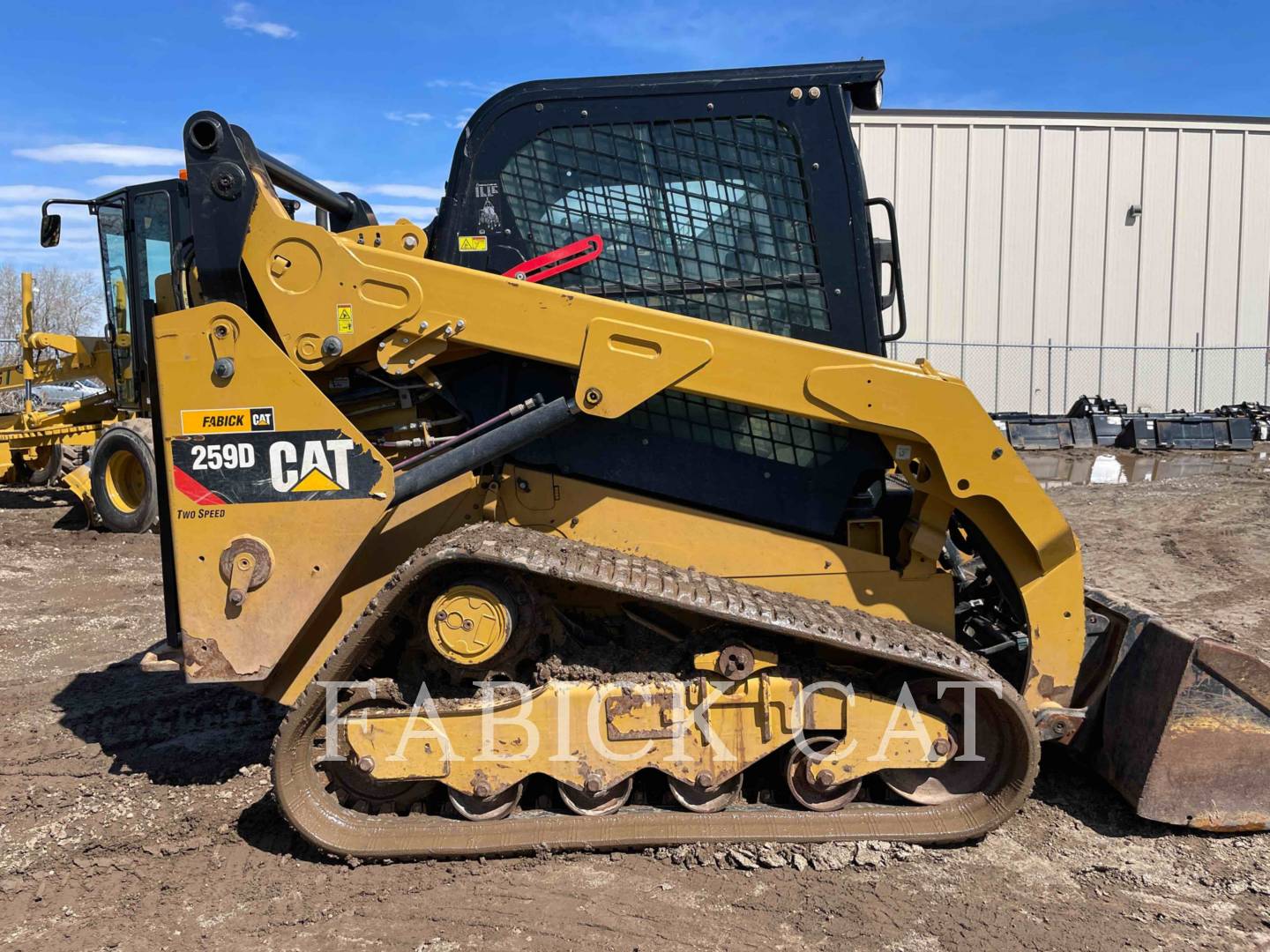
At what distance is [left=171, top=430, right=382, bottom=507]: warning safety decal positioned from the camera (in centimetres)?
341

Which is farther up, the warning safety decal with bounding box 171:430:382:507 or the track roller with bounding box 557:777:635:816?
the warning safety decal with bounding box 171:430:382:507

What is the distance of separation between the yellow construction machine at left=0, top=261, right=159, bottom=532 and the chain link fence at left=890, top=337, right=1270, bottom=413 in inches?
528

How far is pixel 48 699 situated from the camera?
5.34m

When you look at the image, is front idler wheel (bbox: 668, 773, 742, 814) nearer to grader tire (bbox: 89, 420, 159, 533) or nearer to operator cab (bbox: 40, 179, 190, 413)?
operator cab (bbox: 40, 179, 190, 413)

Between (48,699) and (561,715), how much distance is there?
358cm

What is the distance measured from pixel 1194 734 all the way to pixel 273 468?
3412 mm

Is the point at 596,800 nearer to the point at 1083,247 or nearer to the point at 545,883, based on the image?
the point at 545,883

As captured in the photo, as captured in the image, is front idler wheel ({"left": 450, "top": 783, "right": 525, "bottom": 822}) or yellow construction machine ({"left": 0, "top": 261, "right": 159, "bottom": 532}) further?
yellow construction machine ({"left": 0, "top": 261, "right": 159, "bottom": 532})

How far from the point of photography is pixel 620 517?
3703mm

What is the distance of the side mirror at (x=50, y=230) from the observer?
926cm

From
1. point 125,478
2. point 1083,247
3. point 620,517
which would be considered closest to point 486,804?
point 620,517

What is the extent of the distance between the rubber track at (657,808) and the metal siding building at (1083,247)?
16692mm

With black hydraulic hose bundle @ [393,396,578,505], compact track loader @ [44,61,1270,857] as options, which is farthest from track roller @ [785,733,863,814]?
black hydraulic hose bundle @ [393,396,578,505]

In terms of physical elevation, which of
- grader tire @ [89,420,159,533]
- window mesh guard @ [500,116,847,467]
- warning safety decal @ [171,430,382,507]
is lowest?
grader tire @ [89,420,159,533]
